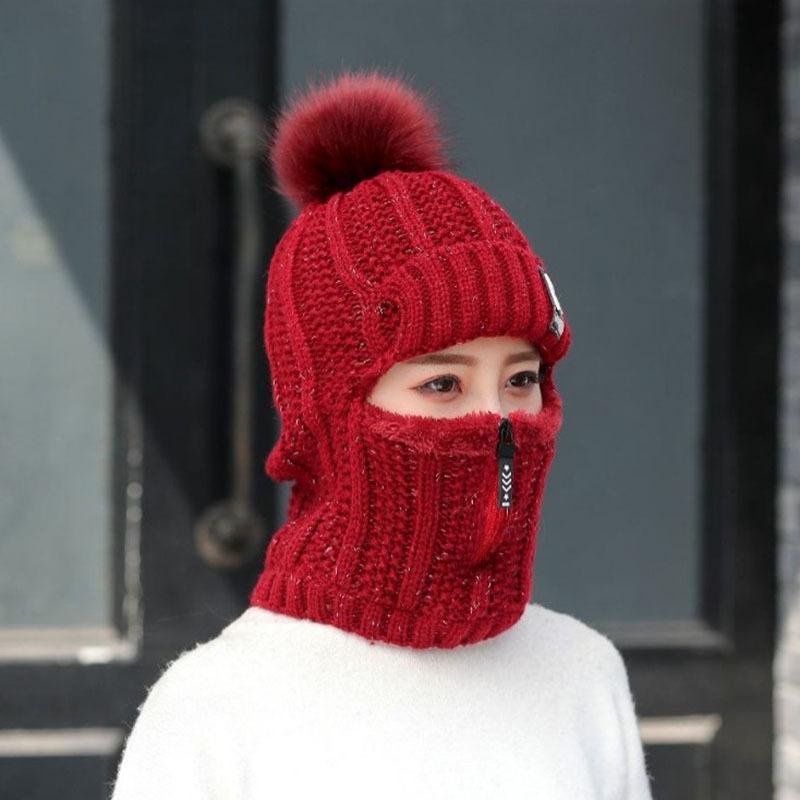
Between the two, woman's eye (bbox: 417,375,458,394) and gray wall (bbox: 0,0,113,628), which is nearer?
→ woman's eye (bbox: 417,375,458,394)

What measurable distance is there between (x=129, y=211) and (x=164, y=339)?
0.27 m

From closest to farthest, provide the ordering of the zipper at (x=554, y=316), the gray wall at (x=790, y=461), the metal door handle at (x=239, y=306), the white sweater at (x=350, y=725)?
the white sweater at (x=350, y=725) → the zipper at (x=554, y=316) → the metal door handle at (x=239, y=306) → the gray wall at (x=790, y=461)

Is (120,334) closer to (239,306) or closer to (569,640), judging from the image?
(239,306)

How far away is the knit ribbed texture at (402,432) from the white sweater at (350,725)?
0.05 meters

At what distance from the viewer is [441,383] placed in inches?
61.2

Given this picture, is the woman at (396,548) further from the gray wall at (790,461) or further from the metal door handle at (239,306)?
the gray wall at (790,461)

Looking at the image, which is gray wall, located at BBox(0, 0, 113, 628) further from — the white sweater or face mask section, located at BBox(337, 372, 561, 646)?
face mask section, located at BBox(337, 372, 561, 646)

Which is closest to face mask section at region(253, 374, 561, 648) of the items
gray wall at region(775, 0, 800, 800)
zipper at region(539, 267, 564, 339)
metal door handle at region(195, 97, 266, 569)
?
zipper at region(539, 267, 564, 339)

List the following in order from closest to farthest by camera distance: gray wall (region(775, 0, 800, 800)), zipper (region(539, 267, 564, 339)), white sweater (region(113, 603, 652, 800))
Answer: white sweater (region(113, 603, 652, 800)), zipper (region(539, 267, 564, 339)), gray wall (region(775, 0, 800, 800))

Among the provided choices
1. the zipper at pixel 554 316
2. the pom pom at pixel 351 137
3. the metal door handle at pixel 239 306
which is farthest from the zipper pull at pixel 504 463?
the metal door handle at pixel 239 306

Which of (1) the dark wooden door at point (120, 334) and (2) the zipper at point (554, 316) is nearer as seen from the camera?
(2) the zipper at point (554, 316)

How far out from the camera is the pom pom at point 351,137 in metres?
1.67

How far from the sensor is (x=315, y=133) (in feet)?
5.50

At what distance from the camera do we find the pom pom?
167cm
